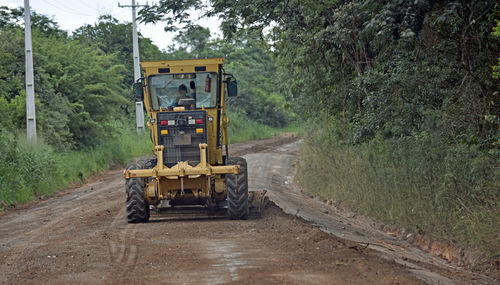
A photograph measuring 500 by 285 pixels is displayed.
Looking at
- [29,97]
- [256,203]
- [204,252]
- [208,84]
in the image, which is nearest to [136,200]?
[208,84]

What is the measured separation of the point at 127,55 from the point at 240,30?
103 ft

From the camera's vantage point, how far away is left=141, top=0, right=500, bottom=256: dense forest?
34.8 feet

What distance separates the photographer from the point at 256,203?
1546 centimetres

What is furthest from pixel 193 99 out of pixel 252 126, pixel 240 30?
pixel 252 126

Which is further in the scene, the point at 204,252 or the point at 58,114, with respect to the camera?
the point at 58,114

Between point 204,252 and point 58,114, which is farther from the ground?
point 58,114

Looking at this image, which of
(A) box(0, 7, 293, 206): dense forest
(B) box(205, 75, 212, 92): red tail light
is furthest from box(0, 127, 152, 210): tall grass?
(B) box(205, 75, 212, 92): red tail light

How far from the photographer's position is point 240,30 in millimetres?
16266

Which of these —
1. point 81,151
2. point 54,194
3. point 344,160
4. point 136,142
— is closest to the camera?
point 344,160

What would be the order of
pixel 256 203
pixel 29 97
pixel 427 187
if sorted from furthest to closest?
pixel 29 97 < pixel 256 203 < pixel 427 187

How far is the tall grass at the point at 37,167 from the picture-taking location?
1888cm

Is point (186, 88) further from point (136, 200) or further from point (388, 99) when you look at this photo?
point (388, 99)

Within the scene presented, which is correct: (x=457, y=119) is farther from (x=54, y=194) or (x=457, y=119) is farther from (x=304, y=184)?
(x=54, y=194)

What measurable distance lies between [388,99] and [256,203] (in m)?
3.86
